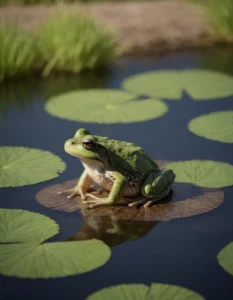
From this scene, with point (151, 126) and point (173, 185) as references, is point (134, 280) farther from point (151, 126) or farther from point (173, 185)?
point (151, 126)

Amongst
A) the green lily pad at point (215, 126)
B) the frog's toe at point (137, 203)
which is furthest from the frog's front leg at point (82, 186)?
the green lily pad at point (215, 126)

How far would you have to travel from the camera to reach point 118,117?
6836 millimetres

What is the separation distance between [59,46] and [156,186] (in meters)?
4.19

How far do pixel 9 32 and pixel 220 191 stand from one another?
14.4ft

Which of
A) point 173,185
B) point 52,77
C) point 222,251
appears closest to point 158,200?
point 173,185

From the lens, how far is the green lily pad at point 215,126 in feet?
20.4

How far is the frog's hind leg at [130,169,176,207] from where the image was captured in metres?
4.93

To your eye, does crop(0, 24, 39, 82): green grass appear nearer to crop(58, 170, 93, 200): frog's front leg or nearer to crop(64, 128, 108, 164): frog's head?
crop(58, 170, 93, 200): frog's front leg

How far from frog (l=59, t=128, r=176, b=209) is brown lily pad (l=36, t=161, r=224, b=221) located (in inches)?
2.2

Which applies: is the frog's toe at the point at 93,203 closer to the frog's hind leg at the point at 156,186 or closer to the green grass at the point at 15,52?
the frog's hind leg at the point at 156,186

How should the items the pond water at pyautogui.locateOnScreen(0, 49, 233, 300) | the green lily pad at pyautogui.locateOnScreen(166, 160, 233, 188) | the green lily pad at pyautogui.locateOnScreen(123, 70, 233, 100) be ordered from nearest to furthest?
the pond water at pyautogui.locateOnScreen(0, 49, 233, 300), the green lily pad at pyautogui.locateOnScreen(166, 160, 233, 188), the green lily pad at pyautogui.locateOnScreen(123, 70, 233, 100)

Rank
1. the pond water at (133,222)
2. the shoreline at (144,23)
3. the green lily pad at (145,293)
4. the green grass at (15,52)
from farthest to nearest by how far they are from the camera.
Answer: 1. the shoreline at (144,23)
2. the green grass at (15,52)
3. the pond water at (133,222)
4. the green lily pad at (145,293)

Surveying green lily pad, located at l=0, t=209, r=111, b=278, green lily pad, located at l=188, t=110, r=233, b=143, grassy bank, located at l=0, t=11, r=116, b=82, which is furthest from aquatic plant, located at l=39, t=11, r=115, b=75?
green lily pad, located at l=0, t=209, r=111, b=278

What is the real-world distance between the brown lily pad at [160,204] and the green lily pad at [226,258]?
0.58 m
